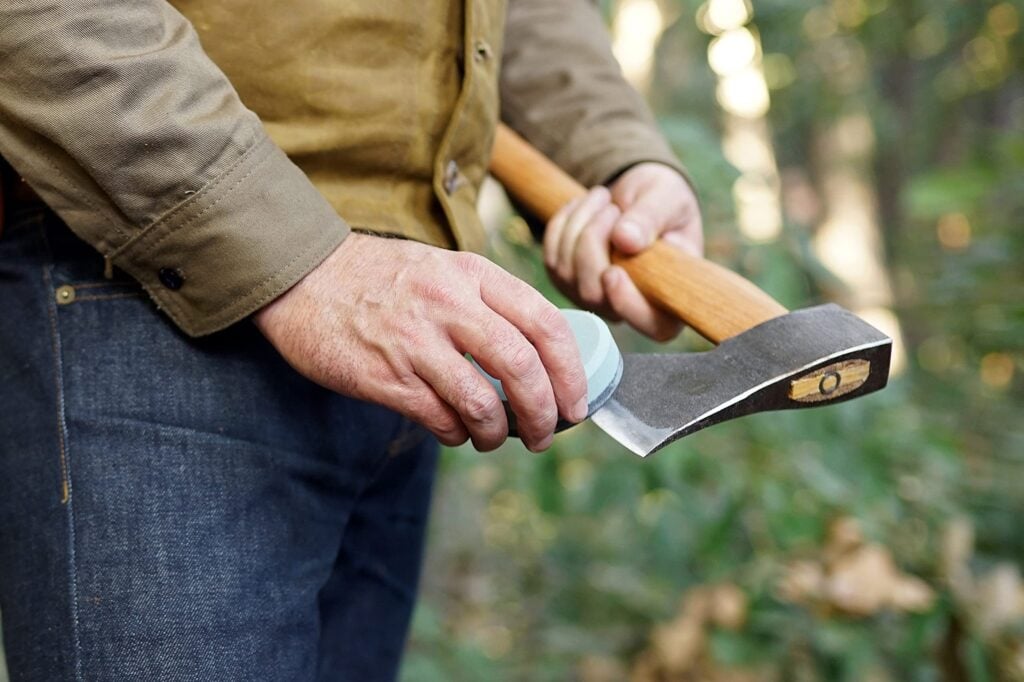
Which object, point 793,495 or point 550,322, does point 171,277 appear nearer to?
point 550,322

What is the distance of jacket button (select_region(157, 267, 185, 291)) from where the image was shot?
3.14 feet

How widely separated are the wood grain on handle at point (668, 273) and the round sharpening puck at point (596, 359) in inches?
8.6

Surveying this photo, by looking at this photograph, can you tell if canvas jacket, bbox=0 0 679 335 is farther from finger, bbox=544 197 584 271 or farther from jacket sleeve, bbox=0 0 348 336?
finger, bbox=544 197 584 271

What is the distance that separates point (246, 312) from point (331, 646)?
609 millimetres

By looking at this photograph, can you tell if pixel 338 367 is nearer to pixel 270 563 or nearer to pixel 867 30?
pixel 270 563

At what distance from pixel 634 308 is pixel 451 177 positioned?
33 centimetres

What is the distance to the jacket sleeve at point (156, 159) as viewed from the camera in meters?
0.88

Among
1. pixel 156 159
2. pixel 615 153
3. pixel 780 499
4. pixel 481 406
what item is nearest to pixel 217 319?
pixel 156 159

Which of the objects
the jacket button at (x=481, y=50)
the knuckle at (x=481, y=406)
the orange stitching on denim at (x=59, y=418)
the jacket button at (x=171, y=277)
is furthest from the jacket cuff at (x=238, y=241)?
the jacket button at (x=481, y=50)

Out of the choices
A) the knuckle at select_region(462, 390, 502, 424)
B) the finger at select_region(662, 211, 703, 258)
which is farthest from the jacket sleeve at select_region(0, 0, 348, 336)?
the finger at select_region(662, 211, 703, 258)

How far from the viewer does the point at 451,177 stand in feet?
3.96

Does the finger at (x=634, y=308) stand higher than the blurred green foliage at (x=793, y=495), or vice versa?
the finger at (x=634, y=308)

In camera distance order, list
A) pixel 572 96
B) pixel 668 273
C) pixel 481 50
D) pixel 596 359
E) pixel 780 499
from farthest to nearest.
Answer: pixel 780 499, pixel 572 96, pixel 668 273, pixel 481 50, pixel 596 359

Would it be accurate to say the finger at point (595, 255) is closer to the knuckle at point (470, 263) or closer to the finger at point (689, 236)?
the finger at point (689, 236)
